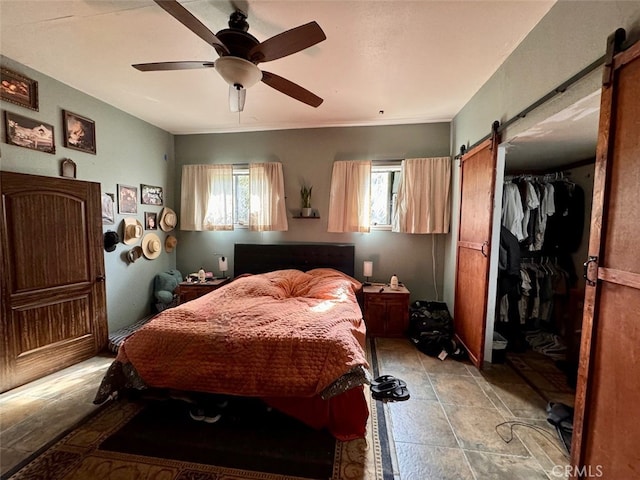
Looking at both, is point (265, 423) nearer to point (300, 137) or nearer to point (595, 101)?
point (595, 101)

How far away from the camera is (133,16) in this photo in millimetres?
1684

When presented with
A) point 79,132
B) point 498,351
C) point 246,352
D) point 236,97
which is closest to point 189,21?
point 236,97

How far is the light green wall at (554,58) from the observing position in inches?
47.6

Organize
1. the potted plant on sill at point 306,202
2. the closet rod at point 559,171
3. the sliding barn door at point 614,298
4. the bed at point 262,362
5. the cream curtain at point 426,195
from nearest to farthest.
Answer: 1. the sliding barn door at point 614,298
2. the bed at point 262,362
3. the closet rod at point 559,171
4. the cream curtain at point 426,195
5. the potted plant on sill at point 306,202

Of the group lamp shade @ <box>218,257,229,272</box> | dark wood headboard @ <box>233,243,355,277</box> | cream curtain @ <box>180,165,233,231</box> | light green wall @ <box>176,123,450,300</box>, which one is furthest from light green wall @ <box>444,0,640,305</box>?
lamp shade @ <box>218,257,229,272</box>

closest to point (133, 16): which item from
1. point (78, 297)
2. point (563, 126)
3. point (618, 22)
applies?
point (78, 297)

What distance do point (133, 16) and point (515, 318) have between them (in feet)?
14.5

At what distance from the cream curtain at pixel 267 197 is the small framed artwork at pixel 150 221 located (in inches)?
53.9

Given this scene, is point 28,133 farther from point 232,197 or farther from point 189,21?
point 189,21

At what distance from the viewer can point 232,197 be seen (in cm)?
377

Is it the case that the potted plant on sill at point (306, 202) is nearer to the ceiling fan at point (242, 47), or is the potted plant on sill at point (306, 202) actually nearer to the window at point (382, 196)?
the window at point (382, 196)

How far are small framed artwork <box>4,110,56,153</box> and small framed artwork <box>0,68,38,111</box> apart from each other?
12 cm

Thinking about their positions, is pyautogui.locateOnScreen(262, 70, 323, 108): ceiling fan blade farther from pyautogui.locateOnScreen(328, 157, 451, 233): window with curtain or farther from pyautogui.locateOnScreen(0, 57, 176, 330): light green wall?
pyautogui.locateOnScreen(0, 57, 176, 330): light green wall

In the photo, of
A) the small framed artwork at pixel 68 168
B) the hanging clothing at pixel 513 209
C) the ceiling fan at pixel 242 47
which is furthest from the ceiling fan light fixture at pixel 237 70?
the hanging clothing at pixel 513 209
